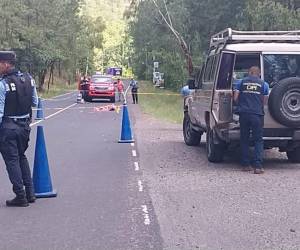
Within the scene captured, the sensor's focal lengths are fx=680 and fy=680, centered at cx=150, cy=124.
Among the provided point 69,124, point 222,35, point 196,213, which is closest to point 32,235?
point 196,213

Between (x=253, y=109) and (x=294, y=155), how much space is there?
2.03 metres

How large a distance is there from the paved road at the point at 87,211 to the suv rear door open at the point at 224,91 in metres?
1.82

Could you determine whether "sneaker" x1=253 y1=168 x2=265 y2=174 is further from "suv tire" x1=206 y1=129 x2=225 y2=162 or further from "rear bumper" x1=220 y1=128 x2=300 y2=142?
"suv tire" x1=206 y1=129 x2=225 y2=162

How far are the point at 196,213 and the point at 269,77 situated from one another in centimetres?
496

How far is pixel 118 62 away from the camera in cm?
18450

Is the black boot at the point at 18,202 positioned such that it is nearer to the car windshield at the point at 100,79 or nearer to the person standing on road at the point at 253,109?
the person standing on road at the point at 253,109

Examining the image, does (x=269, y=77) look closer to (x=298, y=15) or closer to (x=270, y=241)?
(x=270, y=241)

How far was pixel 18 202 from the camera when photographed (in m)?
8.77

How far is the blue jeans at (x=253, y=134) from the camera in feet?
38.3

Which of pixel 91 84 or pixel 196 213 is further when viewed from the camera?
pixel 91 84

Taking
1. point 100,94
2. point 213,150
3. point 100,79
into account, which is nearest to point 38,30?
point 100,79

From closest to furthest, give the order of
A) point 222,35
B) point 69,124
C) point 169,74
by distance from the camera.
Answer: point 222,35
point 69,124
point 169,74

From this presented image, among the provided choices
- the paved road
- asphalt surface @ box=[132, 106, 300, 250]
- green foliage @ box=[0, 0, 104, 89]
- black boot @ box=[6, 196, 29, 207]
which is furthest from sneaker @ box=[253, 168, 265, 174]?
green foliage @ box=[0, 0, 104, 89]

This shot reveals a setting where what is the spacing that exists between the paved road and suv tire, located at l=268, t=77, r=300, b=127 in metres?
2.67
